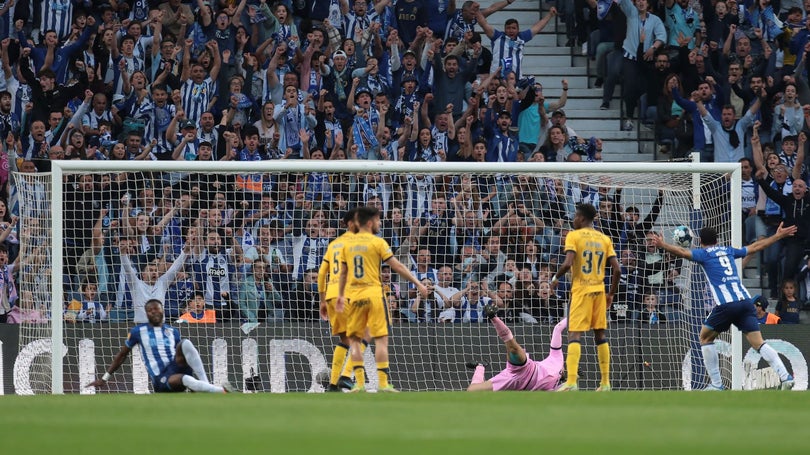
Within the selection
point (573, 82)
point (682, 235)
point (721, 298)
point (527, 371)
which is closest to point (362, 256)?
point (527, 371)

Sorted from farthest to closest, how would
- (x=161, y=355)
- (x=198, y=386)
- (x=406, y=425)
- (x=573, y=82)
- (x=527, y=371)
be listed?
(x=573, y=82) → (x=527, y=371) → (x=161, y=355) → (x=198, y=386) → (x=406, y=425)

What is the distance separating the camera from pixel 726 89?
70.2 feet

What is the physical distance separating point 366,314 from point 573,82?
10.4 m

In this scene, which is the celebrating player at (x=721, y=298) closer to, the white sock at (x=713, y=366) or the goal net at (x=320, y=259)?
the white sock at (x=713, y=366)

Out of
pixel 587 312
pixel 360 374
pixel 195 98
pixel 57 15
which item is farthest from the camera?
pixel 57 15

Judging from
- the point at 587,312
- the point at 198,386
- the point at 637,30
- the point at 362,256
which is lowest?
the point at 198,386

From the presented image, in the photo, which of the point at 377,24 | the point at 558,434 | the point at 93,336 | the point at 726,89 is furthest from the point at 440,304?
the point at 558,434

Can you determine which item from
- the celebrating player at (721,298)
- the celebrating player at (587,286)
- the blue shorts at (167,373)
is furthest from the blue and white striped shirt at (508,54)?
the blue shorts at (167,373)

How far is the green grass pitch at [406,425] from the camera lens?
663 centimetres

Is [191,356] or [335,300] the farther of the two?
[191,356]

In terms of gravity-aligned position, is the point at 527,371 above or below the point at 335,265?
below

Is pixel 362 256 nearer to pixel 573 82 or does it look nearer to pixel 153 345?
pixel 153 345

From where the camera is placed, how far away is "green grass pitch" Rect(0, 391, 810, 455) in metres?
6.63

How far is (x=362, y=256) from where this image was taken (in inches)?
520
